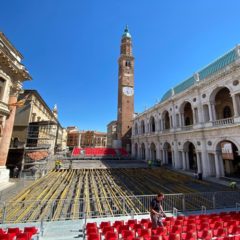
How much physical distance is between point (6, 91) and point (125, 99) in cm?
3786

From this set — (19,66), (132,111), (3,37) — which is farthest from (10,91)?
(132,111)

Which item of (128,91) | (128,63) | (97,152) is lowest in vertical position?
(97,152)

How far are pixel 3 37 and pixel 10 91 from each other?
521 centimetres

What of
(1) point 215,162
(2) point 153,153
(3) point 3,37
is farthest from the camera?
(2) point 153,153

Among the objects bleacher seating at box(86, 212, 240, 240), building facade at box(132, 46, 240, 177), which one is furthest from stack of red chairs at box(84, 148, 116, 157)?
bleacher seating at box(86, 212, 240, 240)

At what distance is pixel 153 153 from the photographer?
37.2 metres

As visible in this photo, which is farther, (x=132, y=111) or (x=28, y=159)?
(x=132, y=111)

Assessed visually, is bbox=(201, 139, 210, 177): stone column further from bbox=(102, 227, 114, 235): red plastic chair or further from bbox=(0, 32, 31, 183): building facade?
bbox=(0, 32, 31, 183): building facade

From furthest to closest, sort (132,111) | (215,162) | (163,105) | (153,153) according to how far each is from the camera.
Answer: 1. (132,111)
2. (153,153)
3. (163,105)
4. (215,162)

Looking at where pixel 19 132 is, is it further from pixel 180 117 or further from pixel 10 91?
pixel 180 117

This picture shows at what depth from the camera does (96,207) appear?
35.4ft

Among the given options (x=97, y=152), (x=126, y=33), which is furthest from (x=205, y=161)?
(x=126, y=33)

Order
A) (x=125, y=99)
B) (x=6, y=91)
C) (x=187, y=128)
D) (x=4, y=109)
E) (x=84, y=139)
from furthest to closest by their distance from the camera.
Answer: (x=84, y=139) < (x=125, y=99) < (x=187, y=128) < (x=6, y=91) < (x=4, y=109)

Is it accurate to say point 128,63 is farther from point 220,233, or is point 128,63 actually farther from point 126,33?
point 220,233
